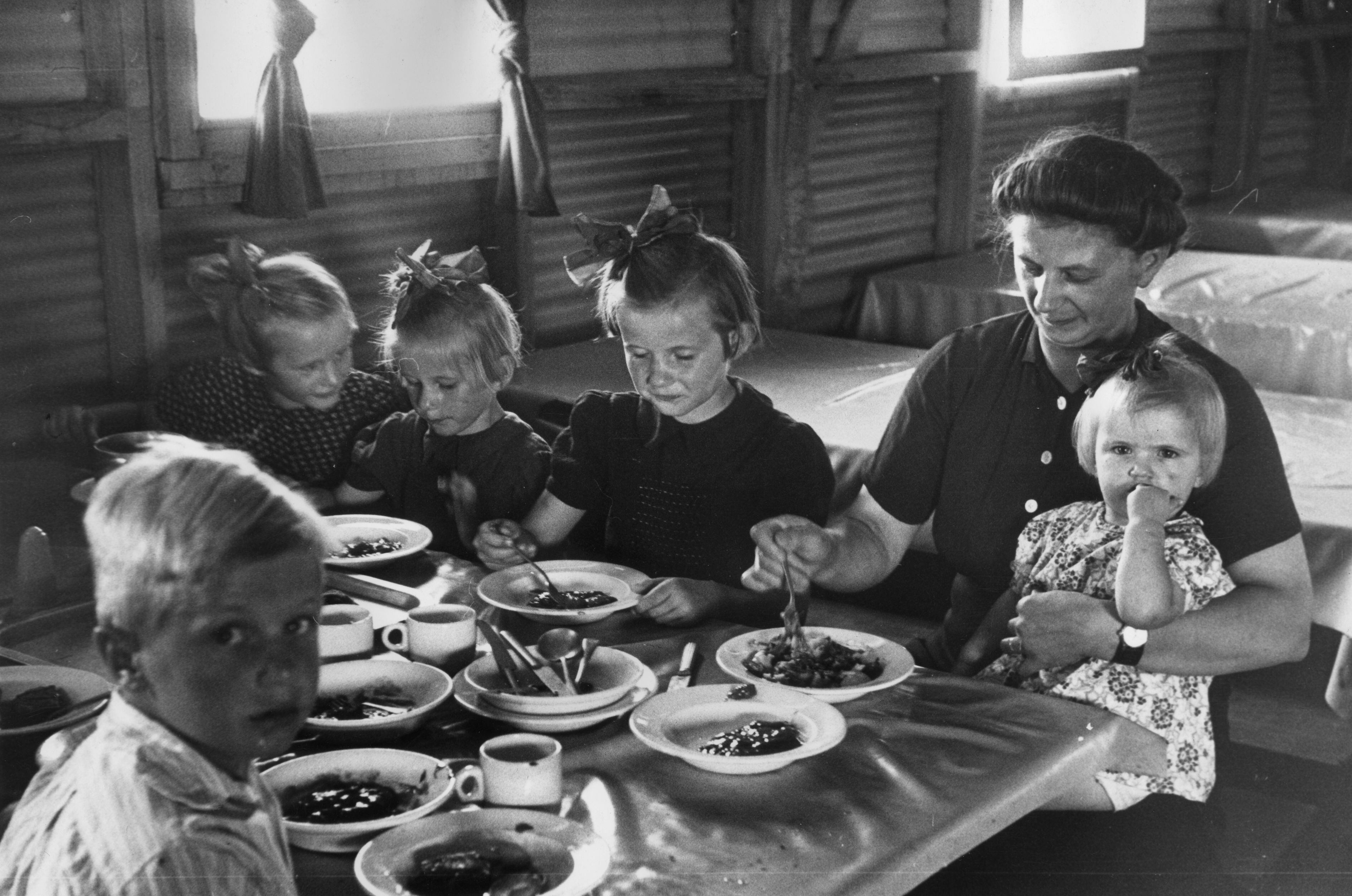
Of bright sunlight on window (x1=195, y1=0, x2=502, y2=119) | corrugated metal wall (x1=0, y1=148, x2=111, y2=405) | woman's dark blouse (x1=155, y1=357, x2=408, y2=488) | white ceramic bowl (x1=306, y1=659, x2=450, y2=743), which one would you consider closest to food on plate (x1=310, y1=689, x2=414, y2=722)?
white ceramic bowl (x1=306, y1=659, x2=450, y2=743)

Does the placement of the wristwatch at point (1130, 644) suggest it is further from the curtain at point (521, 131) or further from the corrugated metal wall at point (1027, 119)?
the corrugated metal wall at point (1027, 119)

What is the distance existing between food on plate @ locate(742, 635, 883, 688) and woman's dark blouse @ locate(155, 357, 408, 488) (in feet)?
4.07

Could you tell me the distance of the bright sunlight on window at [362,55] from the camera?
100.0 inches

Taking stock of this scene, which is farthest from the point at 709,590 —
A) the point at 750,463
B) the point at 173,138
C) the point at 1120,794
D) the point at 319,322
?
the point at 173,138

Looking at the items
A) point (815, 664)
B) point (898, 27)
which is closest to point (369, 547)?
point (815, 664)

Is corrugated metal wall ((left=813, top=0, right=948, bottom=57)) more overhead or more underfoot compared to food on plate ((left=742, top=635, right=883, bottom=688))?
more overhead

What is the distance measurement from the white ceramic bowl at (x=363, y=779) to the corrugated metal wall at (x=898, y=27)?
3.18 metres

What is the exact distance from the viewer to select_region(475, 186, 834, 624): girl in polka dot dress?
1978 millimetres

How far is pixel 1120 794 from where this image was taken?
5.30 feet

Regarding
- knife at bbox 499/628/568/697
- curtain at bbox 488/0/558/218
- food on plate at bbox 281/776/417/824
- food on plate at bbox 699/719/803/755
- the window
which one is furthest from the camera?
the window

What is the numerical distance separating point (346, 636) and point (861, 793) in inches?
25.3

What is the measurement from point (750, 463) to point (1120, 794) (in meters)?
0.73

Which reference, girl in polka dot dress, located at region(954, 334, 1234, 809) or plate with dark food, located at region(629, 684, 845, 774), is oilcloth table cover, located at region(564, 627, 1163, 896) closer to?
plate with dark food, located at region(629, 684, 845, 774)

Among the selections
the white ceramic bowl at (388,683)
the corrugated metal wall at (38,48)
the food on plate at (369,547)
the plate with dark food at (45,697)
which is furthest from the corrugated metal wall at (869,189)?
the plate with dark food at (45,697)
